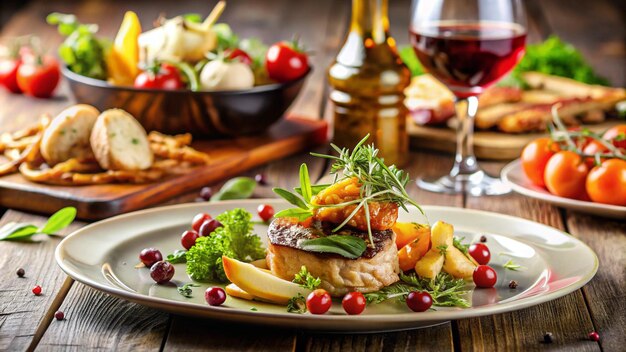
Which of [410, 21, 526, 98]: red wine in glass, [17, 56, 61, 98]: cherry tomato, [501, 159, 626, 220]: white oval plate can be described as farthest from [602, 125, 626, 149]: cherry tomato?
[17, 56, 61, 98]: cherry tomato

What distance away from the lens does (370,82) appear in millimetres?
3443

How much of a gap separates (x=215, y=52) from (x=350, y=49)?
2.02 feet

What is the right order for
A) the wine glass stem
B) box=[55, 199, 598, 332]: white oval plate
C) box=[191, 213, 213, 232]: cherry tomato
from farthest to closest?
the wine glass stem < box=[191, 213, 213, 232]: cherry tomato < box=[55, 199, 598, 332]: white oval plate

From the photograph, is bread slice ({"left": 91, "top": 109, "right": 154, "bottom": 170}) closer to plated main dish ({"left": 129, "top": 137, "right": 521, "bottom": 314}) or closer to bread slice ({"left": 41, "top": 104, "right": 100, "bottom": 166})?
bread slice ({"left": 41, "top": 104, "right": 100, "bottom": 166})

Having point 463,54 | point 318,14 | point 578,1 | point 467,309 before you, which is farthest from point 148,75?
point 578,1

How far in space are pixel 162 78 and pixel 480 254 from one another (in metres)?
1.70

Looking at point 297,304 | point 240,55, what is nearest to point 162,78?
point 240,55

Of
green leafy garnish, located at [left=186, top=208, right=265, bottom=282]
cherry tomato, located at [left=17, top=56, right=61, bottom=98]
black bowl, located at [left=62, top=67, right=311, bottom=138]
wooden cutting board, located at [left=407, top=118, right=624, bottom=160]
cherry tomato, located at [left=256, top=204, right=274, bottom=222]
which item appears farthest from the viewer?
cherry tomato, located at [left=17, top=56, right=61, bottom=98]

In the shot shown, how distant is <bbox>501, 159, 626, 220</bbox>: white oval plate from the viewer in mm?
2889

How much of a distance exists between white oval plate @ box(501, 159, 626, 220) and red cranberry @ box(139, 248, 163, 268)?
4.21ft

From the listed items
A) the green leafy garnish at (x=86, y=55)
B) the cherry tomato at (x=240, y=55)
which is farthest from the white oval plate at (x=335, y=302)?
the green leafy garnish at (x=86, y=55)

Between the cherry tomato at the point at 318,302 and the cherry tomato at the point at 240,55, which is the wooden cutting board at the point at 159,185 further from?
the cherry tomato at the point at 318,302

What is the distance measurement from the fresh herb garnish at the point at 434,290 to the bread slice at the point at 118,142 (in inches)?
50.8

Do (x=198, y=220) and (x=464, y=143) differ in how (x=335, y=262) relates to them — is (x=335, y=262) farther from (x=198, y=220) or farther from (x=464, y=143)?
(x=464, y=143)
